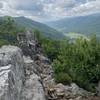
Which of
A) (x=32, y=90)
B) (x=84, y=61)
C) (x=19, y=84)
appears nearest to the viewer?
(x=19, y=84)

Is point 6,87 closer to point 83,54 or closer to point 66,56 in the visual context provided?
point 83,54

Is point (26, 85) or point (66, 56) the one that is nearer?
point (26, 85)

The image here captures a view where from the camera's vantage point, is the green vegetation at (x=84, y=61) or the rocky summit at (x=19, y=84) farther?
the green vegetation at (x=84, y=61)

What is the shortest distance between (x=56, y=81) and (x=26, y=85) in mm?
15982

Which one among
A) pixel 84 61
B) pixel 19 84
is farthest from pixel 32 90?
pixel 84 61

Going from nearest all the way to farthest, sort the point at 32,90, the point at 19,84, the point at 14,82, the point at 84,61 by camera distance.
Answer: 1. the point at 14,82
2. the point at 19,84
3. the point at 32,90
4. the point at 84,61

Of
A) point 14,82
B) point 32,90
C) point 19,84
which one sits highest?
point 14,82

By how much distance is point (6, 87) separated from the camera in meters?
17.6

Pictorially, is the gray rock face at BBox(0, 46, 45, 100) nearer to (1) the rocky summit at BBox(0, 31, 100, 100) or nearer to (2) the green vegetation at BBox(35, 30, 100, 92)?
(1) the rocky summit at BBox(0, 31, 100, 100)

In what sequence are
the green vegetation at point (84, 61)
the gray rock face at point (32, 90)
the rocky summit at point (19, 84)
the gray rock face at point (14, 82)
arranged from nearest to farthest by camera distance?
the gray rock face at point (14, 82), the rocky summit at point (19, 84), the gray rock face at point (32, 90), the green vegetation at point (84, 61)

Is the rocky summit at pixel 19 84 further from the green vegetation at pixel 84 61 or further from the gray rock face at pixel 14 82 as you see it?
the green vegetation at pixel 84 61

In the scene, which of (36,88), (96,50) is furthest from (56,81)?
(96,50)

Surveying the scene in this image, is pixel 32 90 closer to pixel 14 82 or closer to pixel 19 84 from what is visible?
pixel 19 84

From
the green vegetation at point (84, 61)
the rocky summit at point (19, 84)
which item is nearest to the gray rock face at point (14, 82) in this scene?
the rocky summit at point (19, 84)
